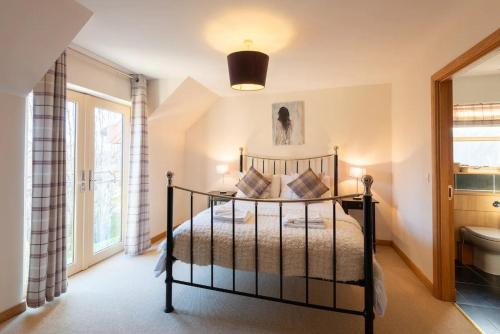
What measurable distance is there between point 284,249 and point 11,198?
7.55ft

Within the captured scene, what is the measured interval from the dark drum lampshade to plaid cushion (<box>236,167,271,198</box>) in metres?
1.78

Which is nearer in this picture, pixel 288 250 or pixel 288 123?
pixel 288 250

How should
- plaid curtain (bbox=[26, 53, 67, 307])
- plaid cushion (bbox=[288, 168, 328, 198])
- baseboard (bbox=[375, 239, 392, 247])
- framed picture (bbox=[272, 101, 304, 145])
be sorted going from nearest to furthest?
1. plaid curtain (bbox=[26, 53, 67, 307])
2. plaid cushion (bbox=[288, 168, 328, 198])
3. baseboard (bbox=[375, 239, 392, 247])
4. framed picture (bbox=[272, 101, 304, 145])

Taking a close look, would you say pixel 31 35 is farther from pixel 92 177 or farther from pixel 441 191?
pixel 441 191

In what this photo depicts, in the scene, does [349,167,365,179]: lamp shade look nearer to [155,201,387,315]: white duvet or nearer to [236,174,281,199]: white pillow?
[236,174,281,199]: white pillow

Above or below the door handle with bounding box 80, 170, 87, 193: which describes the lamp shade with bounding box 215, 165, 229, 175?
above

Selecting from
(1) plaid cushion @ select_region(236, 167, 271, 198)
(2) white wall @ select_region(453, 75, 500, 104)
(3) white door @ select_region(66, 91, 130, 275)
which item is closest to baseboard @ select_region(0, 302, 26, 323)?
(3) white door @ select_region(66, 91, 130, 275)

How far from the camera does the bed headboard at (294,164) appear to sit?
399 cm

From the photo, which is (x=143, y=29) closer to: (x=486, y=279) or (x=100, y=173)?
(x=100, y=173)

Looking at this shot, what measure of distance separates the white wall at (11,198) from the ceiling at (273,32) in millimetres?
977

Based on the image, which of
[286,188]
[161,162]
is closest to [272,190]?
[286,188]

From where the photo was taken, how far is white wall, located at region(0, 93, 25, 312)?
2.06m

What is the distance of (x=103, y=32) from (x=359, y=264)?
2959 millimetres

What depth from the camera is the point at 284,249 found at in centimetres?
189
